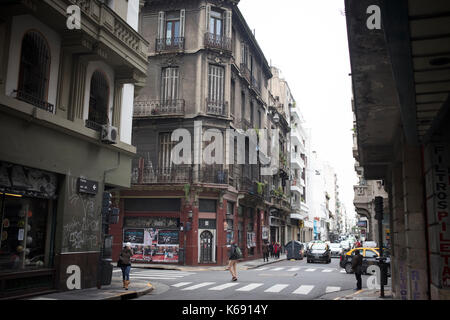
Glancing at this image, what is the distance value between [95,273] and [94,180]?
3.25 metres

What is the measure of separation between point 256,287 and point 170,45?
65.6 ft

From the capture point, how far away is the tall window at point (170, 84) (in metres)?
30.6

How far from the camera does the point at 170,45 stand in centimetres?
3105

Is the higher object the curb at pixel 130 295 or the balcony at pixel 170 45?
the balcony at pixel 170 45

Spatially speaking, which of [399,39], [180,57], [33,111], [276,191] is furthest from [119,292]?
[276,191]

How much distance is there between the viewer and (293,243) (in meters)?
38.8

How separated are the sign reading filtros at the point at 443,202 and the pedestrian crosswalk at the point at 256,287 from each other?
700 centimetres

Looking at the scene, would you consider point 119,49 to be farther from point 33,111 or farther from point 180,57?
point 180,57

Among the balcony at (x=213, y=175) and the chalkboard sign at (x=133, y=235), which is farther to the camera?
the chalkboard sign at (x=133, y=235)

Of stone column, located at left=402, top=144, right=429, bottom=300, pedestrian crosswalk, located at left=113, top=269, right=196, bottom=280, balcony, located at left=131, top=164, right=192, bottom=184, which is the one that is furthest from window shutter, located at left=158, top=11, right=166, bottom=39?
stone column, located at left=402, top=144, right=429, bottom=300

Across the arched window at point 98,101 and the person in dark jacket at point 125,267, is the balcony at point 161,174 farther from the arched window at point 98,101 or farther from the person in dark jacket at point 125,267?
the person in dark jacket at point 125,267

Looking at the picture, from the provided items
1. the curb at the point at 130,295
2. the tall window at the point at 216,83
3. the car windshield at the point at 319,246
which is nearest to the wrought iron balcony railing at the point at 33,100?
the curb at the point at 130,295

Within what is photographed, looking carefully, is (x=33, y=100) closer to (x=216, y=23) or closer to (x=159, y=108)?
(x=159, y=108)

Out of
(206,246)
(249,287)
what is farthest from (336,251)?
(249,287)
